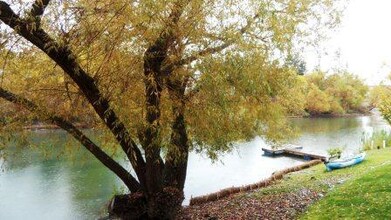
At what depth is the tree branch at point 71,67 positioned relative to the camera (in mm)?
7238

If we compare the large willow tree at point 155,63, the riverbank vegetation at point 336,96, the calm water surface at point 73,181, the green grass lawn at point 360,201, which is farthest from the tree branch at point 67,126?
the riverbank vegetation at point 336,96

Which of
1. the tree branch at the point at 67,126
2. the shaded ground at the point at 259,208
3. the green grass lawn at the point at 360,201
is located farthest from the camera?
the shaded ground at the point at 259,208

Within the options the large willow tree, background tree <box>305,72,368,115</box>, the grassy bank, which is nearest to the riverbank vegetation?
background tree <box>305,72,368,115</box>

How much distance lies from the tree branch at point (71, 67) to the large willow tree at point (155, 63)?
0.07 ft

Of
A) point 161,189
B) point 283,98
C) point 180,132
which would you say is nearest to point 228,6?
point 180,132

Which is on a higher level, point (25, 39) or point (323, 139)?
point (25, 39)

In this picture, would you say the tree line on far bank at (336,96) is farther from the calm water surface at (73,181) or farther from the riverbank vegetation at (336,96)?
the calm water surface at (73,181)

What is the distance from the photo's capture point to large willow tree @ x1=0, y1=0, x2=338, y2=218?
24.6 ft

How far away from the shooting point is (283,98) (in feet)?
35.6

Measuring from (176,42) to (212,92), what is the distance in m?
1.33

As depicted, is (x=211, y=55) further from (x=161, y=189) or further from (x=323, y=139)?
(x=323, y=139)

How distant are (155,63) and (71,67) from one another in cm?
170

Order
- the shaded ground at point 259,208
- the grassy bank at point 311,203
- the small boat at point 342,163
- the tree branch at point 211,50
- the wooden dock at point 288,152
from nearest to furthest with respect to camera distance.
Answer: the tree branch at point 211,50 → the grassy bank at point 311,203 → the shaded ground at point 259,208 → the small boat at point 342,163 → the wooden dock at point 288,152

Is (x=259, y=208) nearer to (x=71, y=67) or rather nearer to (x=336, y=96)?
(x=71, y=67)
